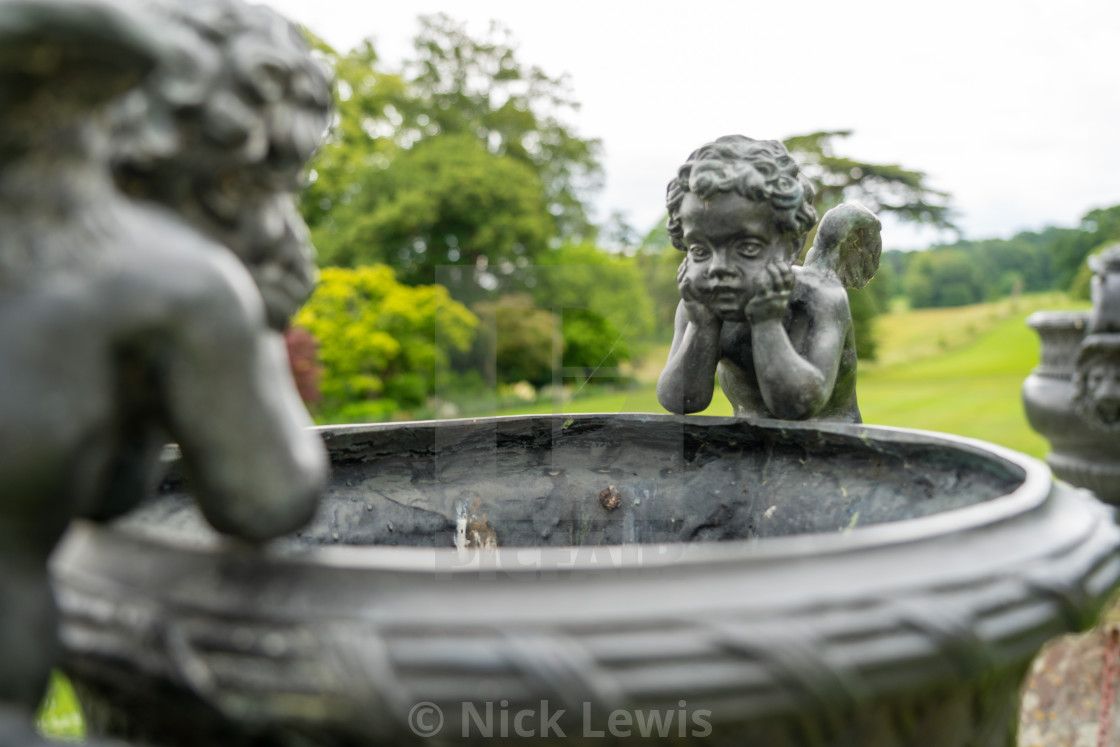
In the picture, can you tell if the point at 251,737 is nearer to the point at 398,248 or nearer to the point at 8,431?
the point at 8,431

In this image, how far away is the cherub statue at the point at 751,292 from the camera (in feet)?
6.98

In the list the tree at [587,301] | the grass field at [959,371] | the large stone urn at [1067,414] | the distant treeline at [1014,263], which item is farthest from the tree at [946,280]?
the large stone urn at [1067,414]

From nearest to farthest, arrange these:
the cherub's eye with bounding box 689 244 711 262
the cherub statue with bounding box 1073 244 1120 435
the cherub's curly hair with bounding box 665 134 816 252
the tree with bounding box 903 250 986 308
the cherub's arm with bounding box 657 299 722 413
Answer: the cherub's curly hair with bounding box 665 134 816 252, the cherub's eye with bounding box 689 244 711 262, the cherub's arm with bounding box 657 299 722 413, the cherub statue with bounding box 1073 244 1120 435, the tree with bounding box 903 250 986 308

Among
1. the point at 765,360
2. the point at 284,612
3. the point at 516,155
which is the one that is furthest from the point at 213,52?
the point at 516,155

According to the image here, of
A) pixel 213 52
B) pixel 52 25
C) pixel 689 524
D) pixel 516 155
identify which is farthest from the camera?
pixel 516 155

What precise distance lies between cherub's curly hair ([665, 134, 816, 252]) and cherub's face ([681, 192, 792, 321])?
25 mm

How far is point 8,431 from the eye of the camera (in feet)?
2.85

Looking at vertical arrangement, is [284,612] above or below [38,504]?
below

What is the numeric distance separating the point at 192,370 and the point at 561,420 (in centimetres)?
160

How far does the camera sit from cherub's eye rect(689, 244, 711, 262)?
2.22 m

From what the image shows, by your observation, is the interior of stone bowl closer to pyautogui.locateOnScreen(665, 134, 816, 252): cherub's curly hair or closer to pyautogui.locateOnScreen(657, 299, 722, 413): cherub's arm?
pyautogui.locateOnScreen(657, 299, 722, 413): cherub's arm

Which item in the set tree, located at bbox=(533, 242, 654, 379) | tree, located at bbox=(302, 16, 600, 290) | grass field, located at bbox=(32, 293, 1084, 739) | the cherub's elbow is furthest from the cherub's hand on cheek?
tree, located at bbox=(302, 16, 600, 290)

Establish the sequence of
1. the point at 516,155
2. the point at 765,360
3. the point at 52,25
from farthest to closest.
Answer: the point at 516,155 → the point at 765,360 → the point at 52,25

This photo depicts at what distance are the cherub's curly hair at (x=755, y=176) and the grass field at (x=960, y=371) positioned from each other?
6749mm
